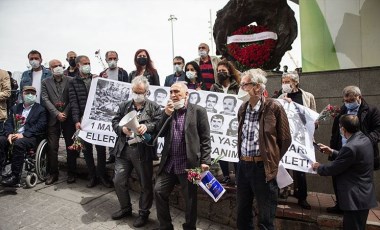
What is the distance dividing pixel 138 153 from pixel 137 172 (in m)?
0.32

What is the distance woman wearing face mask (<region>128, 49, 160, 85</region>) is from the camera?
17.8ft

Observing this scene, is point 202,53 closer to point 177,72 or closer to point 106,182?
point 177,72

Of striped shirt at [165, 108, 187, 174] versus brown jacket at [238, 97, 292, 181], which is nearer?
brown jacket at [238, 97, 292, 181]

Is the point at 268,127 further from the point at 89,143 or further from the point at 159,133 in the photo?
the point at 89,143

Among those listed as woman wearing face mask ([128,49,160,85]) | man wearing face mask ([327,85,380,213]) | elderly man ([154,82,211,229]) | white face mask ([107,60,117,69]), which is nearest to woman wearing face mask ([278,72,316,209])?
man wearing face mask ([327,85,380,213])

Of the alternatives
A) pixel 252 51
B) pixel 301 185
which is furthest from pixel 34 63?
pixel 301 185

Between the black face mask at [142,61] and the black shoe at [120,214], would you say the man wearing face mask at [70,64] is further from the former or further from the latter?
the black shoe at [120,214]

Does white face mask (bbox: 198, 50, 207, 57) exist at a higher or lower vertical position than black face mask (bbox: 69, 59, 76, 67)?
higher

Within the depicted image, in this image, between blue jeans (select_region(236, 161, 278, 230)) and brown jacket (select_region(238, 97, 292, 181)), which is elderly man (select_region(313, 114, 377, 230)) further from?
blue jeans (select_region(236, 161, 278, 230))

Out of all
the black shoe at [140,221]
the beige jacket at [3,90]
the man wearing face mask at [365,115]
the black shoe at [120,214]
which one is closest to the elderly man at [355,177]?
the man wearing face mask at [365,115]

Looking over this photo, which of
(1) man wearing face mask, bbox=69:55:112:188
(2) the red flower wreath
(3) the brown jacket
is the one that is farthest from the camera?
(2) the red flower wreath

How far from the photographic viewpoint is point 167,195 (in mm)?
3707

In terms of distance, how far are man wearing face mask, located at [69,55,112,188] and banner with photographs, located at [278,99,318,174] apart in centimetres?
319

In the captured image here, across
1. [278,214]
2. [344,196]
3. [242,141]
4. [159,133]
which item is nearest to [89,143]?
[159,133]
